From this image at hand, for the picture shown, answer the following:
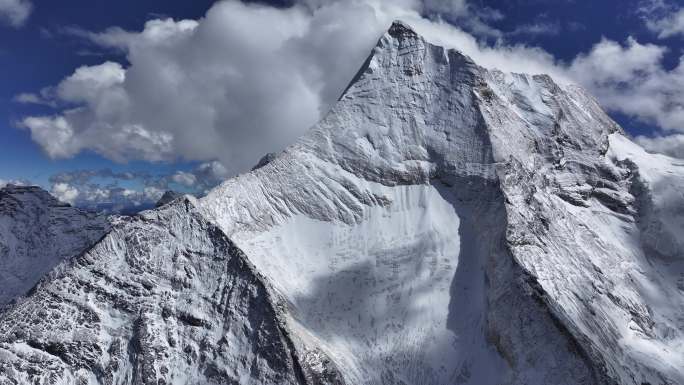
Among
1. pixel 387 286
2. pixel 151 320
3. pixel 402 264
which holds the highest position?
pixel 402 264

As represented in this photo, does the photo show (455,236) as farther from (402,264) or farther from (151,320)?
(151,320)

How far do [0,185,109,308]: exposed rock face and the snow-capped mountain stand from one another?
5247 cm

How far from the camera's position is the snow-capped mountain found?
92.4 m

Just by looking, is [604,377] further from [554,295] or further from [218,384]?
[218,384]

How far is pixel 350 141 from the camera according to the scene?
139 m

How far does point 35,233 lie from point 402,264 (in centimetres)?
9859

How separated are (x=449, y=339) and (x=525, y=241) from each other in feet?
78.0

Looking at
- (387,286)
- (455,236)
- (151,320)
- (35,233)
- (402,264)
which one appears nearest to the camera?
(151,320)

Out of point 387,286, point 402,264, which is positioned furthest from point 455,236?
point 387,286

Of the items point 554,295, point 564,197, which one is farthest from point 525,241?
point 564,197

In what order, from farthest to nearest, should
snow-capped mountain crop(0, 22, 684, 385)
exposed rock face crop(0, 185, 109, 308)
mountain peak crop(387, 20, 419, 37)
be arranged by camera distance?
mountain peak crop(387, 20, 419, 37), exposed rock face crop(0, 185, 109, 308), snow-capped mountain crop(0, 22, 684, 385)

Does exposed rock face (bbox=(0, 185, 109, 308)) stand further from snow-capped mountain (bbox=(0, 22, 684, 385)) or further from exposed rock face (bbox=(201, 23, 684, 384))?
exposed rock face (bbox=(201, 23, 684, 384))

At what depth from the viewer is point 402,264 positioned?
395 ft

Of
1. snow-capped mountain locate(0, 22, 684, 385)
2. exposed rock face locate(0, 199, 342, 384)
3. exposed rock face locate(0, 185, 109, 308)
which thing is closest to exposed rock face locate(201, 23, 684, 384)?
snow-capped mountain locate(0, 22, 684, 385)
